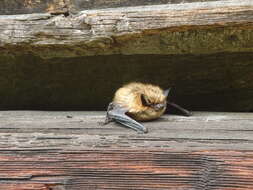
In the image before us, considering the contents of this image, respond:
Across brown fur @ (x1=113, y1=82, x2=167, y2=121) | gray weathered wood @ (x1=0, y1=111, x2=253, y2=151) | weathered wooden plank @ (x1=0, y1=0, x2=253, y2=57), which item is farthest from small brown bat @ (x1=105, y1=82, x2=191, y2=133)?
weathered wooden plank @ (x1=0, y1=0, x2=253, y2=57)

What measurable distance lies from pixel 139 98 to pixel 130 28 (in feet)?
2.88

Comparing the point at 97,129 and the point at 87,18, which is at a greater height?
the point at 87,18

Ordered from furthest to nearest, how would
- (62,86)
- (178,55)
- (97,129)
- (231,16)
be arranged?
1. (62,86)
2. (178,55)
3. (97,129)
4. (231,16)

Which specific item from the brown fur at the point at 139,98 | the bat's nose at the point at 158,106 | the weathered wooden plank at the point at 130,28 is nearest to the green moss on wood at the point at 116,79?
the brown fur at the point at 139,98

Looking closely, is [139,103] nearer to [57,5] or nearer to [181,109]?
[181,109]

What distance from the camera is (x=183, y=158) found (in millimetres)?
1801

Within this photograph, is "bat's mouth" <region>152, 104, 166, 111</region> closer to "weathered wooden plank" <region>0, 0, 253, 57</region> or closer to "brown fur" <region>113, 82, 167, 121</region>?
"brown fur" <region>113, 82, 167, 121</region>

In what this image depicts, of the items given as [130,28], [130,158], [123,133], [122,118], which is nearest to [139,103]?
[122,118]

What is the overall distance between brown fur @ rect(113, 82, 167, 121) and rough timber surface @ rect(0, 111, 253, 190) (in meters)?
0.51

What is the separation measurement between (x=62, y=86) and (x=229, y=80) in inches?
43.3

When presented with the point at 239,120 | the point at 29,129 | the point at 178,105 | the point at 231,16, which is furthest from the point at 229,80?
the point at 29,129

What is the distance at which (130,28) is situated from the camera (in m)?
2.16

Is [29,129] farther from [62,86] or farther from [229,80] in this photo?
[229,80]

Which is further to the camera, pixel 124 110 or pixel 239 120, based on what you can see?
pixel 124 110
